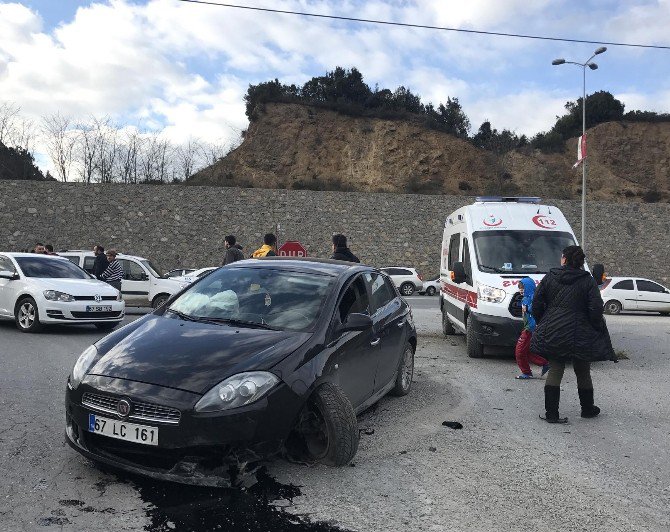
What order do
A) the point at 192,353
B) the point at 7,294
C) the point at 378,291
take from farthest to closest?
the point at 7,294, the point at 378,291, the point at 192,353

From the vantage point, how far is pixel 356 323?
5.20 meters

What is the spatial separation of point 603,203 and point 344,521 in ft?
140

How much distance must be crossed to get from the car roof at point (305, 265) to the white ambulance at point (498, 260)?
4.17m

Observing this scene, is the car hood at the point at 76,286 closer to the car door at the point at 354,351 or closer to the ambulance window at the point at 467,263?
the ambulance window at the point at 467,263

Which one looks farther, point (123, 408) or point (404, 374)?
point (404, 374)

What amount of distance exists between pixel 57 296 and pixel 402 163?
40.9m

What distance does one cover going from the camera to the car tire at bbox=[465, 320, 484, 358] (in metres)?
10.3

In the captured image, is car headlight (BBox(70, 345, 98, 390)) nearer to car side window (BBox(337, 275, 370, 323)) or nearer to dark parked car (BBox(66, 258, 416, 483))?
dark parked car (BBox(66, 258, 416, 483))

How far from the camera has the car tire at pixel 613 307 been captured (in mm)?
24047

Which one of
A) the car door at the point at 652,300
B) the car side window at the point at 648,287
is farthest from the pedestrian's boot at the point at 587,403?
the car side window at the point at 648,287

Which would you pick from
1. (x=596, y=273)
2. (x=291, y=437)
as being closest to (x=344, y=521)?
(x=291, y=437)

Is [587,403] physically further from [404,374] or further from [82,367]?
[82,367]

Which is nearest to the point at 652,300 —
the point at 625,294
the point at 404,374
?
the point at 625,294

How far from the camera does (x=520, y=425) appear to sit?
6160mm
